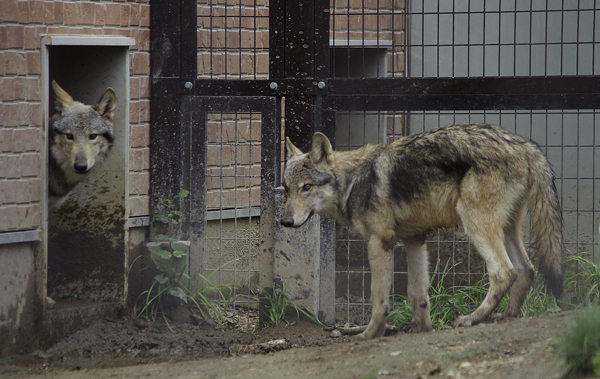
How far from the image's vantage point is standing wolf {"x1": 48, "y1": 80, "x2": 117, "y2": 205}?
5035mm

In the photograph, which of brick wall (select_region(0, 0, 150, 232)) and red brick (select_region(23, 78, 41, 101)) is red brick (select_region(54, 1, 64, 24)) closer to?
brick wall (select_region(0, 0, 150, 232))

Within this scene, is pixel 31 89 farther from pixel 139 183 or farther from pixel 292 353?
pixel 292 353

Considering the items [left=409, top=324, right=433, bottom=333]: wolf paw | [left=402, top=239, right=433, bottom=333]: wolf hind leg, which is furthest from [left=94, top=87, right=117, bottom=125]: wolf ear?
[left=409, top=324, right=433, bottom=333]: wolf paw

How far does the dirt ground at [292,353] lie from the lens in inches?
130

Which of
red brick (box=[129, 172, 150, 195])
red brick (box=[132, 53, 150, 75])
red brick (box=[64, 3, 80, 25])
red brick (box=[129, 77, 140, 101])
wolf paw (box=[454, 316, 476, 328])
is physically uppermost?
red brick (box=[64, 3, 80, 25])

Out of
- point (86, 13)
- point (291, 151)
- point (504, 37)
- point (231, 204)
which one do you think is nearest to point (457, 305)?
point (291, 151)

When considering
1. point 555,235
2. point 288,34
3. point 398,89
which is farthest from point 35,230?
point 555,235

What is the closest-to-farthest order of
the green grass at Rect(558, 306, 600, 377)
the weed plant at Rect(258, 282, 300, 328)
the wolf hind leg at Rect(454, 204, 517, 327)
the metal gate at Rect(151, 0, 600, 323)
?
the green grass at Rect(558, 306, 600, 377)
the wolf hind leg at Rect(454, 204, 517, 327)
the metal gate at Rect(151, 0, 600, 323)
the weed plant at Rect(258, 282, 300, 328)

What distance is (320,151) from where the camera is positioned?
4.80m

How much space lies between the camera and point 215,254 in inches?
245

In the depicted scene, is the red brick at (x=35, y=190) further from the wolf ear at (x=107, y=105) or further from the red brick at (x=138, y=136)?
the red brick at (x=138, y=136)

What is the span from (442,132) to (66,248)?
333cm

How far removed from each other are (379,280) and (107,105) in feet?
8.87

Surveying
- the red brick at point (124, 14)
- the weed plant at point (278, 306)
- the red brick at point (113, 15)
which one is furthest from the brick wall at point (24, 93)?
the weed plant at point (278, 306)
